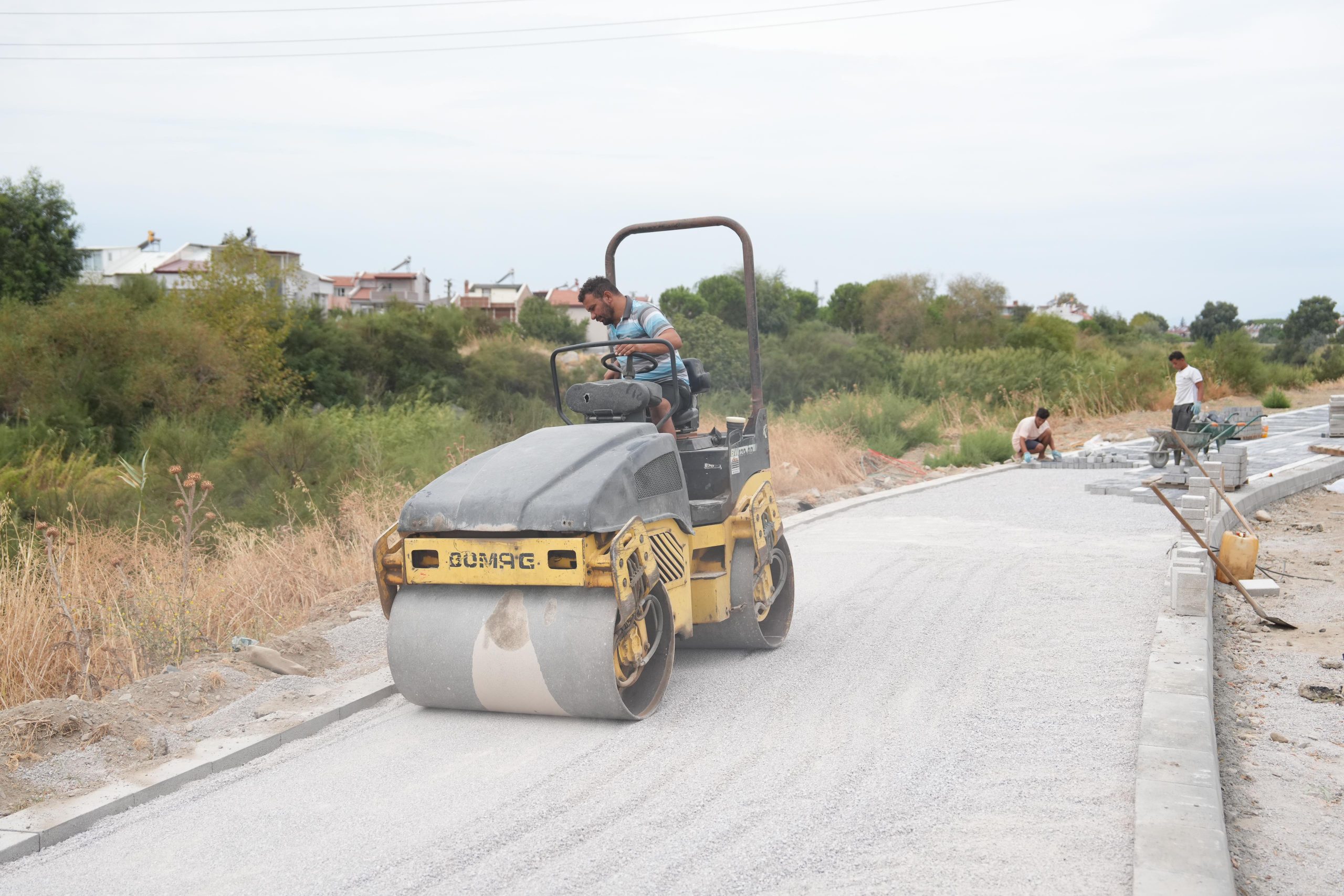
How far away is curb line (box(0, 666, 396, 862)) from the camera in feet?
A: 13.8

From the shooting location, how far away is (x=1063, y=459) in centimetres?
1772

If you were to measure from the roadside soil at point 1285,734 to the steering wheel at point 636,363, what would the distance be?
3.57m

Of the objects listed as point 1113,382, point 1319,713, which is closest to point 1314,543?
point 1319,713

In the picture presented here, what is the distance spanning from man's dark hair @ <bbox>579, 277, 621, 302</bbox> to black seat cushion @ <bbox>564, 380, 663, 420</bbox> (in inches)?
27.4

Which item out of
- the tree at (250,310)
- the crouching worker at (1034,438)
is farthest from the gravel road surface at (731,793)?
the tree at (250,310)

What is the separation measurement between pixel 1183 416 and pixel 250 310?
24.0m

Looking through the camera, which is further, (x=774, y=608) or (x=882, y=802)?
(x=774, y=608)

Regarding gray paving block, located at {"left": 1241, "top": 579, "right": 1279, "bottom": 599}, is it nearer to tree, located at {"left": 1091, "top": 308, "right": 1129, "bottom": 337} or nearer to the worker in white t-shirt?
the worker in white t-shirt

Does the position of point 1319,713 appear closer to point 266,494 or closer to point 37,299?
point 266,494

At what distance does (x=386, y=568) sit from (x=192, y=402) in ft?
70.3

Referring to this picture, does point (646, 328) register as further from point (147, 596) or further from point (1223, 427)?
point (1223, 427)

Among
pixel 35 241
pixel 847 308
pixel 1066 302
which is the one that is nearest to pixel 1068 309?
pixel 1066 302

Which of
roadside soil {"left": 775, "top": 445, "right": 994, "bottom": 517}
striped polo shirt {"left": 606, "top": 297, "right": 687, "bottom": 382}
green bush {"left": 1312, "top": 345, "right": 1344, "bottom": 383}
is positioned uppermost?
green bush {"left": 1312, "top": 345, "right": 1344, "bottom": 383}

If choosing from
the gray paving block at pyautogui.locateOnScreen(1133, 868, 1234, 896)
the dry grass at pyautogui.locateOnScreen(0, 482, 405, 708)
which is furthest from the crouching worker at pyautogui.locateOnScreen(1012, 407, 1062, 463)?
the gray paving block at pyautogui.locateOnScreen(1133, 868, 1234, 896)
